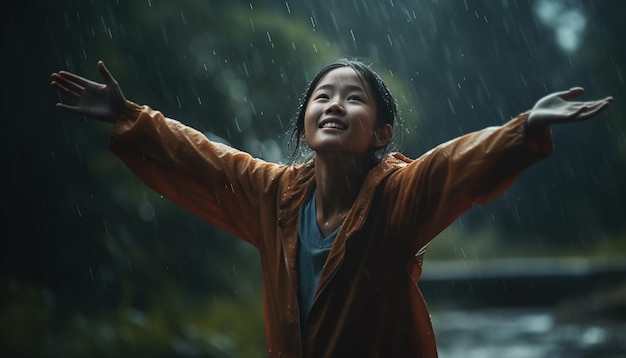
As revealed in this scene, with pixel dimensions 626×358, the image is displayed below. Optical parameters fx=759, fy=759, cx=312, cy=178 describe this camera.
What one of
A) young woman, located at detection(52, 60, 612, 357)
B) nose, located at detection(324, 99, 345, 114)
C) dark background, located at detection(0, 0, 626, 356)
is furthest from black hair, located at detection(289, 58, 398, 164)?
→ dark background, located at detection(0, 0, 626, 356)

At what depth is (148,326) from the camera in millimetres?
4820

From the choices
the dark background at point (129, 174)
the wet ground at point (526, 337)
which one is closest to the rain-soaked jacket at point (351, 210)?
the dark background at point (129, 174)

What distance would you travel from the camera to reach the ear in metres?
1.82

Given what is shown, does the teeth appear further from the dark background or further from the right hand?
the dark background

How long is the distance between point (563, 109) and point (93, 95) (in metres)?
1.07

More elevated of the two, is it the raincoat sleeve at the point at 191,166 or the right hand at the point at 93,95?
the right hand at the point at 93,95

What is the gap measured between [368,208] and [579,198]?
11496 millimetres

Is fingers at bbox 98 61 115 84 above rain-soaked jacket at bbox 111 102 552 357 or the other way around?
above

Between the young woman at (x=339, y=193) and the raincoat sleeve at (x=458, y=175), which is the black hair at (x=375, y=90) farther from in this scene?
the raincoat sleeve at (x=458, y=175)

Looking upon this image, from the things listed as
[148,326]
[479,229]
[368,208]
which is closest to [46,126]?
[148,326]

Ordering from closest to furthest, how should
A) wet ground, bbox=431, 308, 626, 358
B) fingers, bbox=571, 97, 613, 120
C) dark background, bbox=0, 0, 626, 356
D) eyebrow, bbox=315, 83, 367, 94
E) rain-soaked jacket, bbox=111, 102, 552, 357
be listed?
fingers, bbox=571, 97, 613, 120, rain-soaked jacket, bbox=111, 102, 552, 357, eyebrow, bbox=315, 83, 367, 94, dark background, bbox=0, 0, 626, 356, wet ground, bbox=431, 308, 626, 358

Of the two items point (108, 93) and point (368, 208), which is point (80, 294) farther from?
point (368, 208)

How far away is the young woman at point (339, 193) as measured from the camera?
5.07ft

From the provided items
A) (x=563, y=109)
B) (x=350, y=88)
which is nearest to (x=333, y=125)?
(x=350, y=88)
